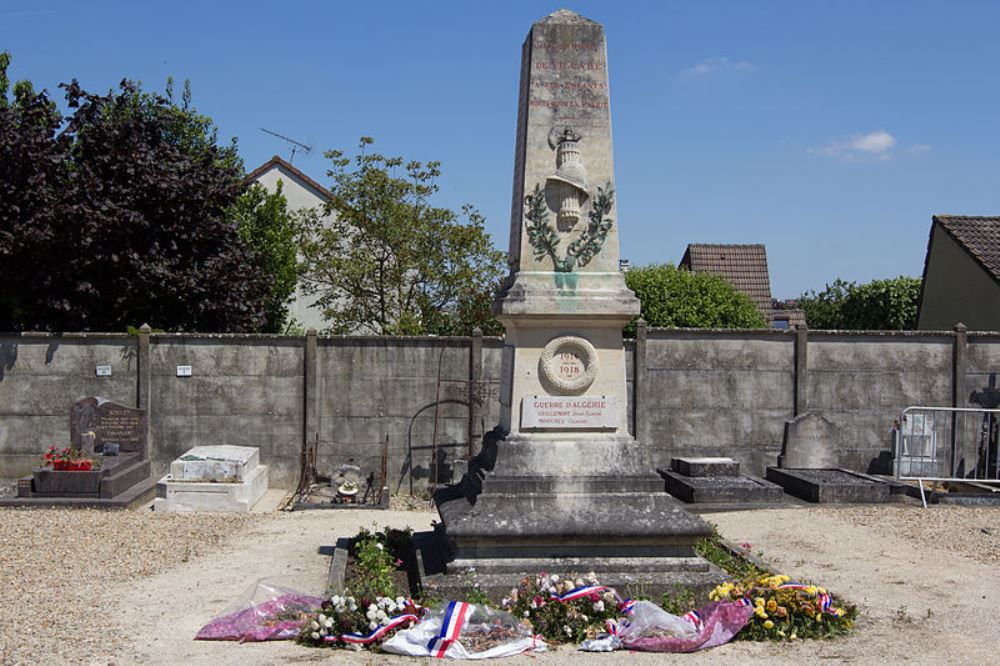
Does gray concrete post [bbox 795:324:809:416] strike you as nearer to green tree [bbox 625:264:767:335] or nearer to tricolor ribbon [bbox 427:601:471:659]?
green tree [bbox 625:264:767:335]

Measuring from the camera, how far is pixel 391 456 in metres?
14.0

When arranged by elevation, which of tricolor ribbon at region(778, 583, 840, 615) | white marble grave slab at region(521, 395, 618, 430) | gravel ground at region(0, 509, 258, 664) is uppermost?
white marble grave slab at region(521, 395, 618, 430)

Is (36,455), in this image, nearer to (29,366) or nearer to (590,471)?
(29,366)

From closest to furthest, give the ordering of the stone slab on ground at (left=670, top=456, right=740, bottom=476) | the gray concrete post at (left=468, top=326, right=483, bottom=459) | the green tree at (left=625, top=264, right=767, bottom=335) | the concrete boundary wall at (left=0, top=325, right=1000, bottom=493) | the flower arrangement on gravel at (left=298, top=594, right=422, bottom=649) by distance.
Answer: the flower arrangement on gravel at (left=298, top=594, right=422, bottom=649), the stone slab on ground at (left=670, top=456, right=740, bottom=476), the concrete boundary wall at (left=0, top=325, right=1000, bottom=493), the gray concrete post at (left=468, top=326, right=483, bottom=459), the green tree at (left=625, top=264, right=767, bottom=335)

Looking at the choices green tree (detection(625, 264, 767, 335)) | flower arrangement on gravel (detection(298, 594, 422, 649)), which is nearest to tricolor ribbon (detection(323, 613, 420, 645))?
→ flower arrangement on gravel (detection(298, 594, 422, 649))

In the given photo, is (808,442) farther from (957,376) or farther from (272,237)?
(272,237)

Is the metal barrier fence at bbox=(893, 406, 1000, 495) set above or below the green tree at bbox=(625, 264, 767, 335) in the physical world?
below

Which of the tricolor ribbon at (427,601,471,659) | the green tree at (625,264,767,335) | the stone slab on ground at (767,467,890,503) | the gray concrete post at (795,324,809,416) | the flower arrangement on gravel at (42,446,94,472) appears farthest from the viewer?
the green tree at (625,264,767,335)

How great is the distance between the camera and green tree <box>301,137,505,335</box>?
1911 centimetres

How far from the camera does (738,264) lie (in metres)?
30.6

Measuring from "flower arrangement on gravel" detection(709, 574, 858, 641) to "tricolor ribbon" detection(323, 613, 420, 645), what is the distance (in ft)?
7.44

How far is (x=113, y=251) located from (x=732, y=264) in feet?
69.1

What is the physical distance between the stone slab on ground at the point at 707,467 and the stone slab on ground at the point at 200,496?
5.94 m

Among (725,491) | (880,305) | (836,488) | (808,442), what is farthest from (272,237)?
(880,305)
